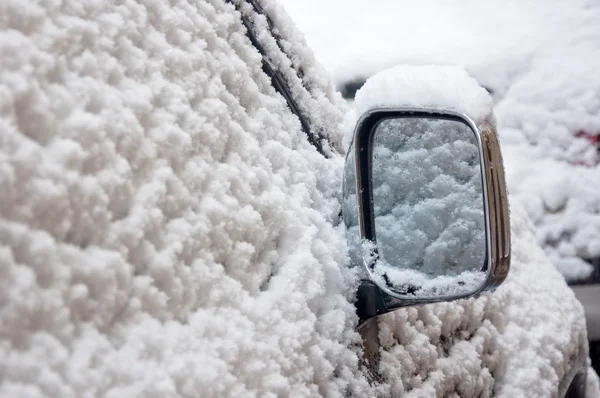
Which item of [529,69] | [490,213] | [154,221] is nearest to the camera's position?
[154,221]

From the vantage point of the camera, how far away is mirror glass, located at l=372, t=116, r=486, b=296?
48.3 inches

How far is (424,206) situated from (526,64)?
158 inches

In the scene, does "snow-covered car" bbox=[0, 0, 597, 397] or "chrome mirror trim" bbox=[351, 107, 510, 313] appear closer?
"snow-covered car" bbox=[0, 0, 597, 397]

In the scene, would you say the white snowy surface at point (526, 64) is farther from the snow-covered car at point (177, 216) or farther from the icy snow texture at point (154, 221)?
the icy snow texture at point (154, 221)

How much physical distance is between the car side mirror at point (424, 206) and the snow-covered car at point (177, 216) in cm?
6

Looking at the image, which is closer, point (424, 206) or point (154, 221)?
point (154, 221)

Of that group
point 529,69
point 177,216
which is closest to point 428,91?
point 177,216

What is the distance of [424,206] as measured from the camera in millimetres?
1285

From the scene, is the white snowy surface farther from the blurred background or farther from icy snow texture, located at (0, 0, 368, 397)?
icy snow texture, located at (0, 0, 368, 397)

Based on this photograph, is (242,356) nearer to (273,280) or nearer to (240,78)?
(273,280)

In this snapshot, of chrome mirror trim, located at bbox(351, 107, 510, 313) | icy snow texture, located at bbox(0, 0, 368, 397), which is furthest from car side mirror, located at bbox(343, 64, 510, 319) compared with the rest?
icy snow texture, located at bbox(0, 0, 368, 397)

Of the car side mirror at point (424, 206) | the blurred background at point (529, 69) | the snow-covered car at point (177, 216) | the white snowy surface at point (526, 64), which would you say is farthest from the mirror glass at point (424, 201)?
the white snowy surface at point (526, 64)

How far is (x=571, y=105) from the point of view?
432 centimetres

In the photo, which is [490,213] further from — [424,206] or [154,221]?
[154,221]
